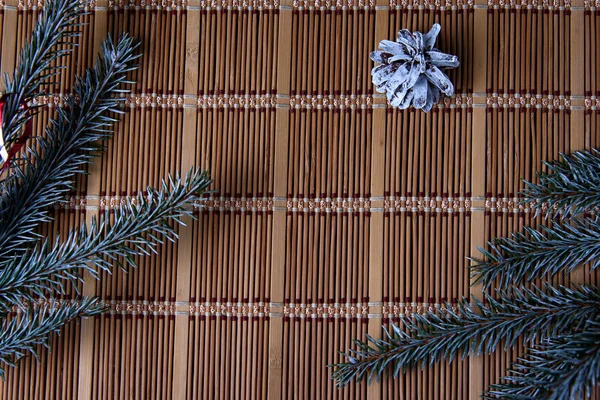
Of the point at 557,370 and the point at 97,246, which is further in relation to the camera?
the point at 97,246

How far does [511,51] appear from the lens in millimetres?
956

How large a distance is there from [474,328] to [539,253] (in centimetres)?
15

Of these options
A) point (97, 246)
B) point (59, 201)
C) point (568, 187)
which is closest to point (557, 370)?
point (568, 187)

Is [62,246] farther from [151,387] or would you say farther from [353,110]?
[353,110]

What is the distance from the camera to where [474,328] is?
2.84ft

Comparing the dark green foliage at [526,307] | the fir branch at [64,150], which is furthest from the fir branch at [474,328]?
the fir branch at [64,150]

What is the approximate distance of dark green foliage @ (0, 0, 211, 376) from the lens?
34.4 inches

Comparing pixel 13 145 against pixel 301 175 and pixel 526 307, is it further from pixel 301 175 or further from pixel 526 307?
pixel 526 307

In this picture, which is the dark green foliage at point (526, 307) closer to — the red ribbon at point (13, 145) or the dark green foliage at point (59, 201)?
the dark green foliage at point (59, 201)

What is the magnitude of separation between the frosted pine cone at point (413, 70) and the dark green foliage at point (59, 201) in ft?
1.07

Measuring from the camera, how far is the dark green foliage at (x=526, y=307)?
33.5 inches

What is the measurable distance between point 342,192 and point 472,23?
0.36m

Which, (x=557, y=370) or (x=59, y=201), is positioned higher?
(x=59, y=201)

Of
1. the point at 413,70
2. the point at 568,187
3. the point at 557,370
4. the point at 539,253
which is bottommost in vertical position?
the point at 557,370
